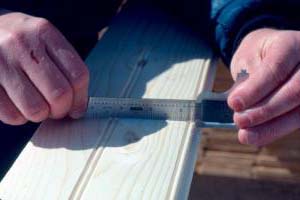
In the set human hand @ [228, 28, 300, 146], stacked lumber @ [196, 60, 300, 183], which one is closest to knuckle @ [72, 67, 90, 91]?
human hand @ [228, 28, 300, 146]

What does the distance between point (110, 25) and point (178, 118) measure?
0.55 metres

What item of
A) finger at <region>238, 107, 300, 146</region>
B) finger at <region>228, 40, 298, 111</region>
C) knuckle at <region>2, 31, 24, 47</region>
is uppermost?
knuckle at <region>2, 31, 24, 47</region>

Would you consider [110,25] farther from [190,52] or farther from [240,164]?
[240,164]

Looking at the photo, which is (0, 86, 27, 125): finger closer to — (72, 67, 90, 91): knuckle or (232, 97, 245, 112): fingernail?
(72, 67, 90, 91): knuckle

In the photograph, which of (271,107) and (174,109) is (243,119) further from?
(174,109)

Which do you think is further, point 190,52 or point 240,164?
point 240,164

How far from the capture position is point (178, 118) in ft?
4.08

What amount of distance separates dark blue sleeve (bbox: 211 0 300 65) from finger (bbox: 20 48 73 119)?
479mm

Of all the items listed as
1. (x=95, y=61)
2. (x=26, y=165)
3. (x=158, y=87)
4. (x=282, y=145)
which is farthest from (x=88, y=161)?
(x=282, y=145)

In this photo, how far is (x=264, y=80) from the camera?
113 cm

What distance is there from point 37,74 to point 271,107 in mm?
484

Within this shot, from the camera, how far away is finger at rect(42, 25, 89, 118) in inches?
46.7

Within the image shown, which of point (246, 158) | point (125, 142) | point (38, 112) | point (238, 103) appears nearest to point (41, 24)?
point (38, 112)

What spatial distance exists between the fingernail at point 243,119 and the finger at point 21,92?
0.40 meters
